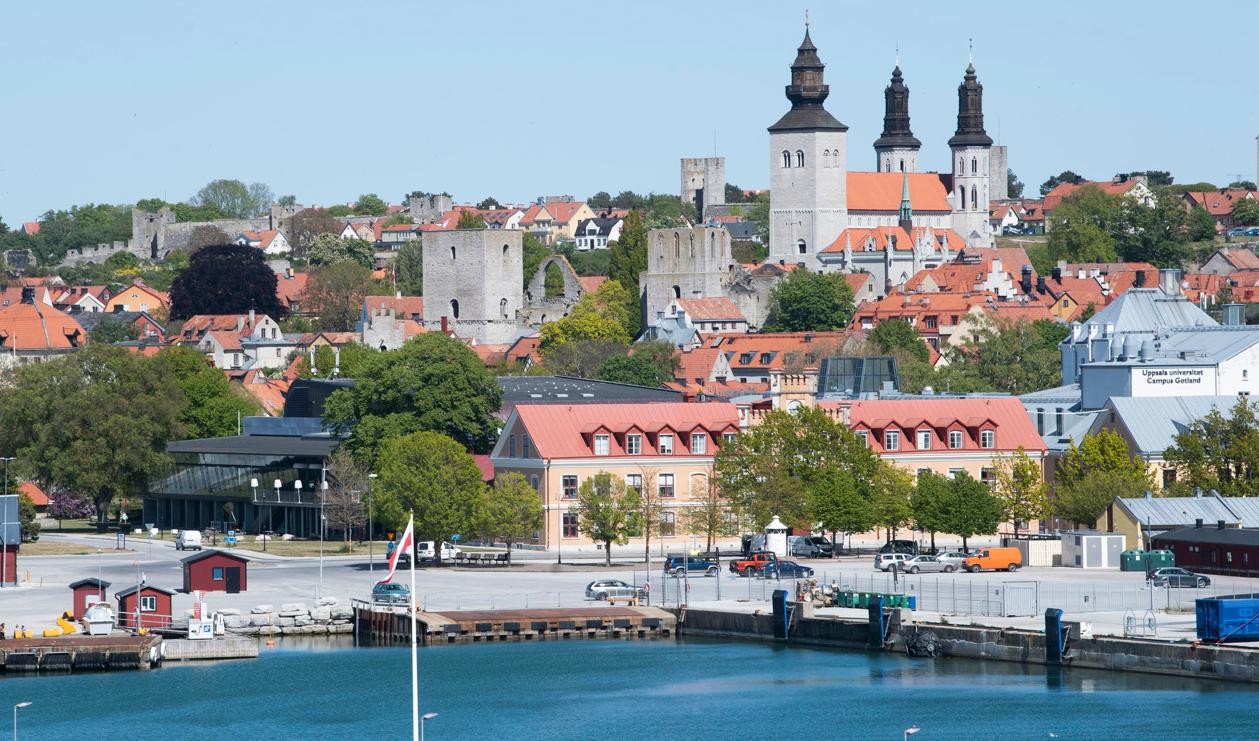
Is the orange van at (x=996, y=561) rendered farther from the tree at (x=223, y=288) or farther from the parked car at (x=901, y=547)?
the tree at (x=223, y=288)

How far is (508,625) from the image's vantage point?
2454 inches

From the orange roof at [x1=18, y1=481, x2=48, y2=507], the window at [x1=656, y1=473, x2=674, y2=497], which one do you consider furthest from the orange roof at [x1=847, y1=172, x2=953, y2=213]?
the window at [x1=656, y1=473, x2=674, y2=497]

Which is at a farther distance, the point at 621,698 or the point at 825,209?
the point at 825,209

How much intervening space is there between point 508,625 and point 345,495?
21969 mm

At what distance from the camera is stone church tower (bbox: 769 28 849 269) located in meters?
182

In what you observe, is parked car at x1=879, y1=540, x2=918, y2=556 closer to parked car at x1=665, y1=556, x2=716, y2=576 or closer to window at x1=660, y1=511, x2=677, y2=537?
parked car at x1=665, y1=556, x2=716, y2=576

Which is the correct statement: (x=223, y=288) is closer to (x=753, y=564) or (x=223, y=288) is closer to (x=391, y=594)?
(x=753, y=564)

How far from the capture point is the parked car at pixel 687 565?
72062mm

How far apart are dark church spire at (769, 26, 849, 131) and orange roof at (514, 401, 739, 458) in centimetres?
9720

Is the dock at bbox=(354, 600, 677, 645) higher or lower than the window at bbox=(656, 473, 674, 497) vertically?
lower

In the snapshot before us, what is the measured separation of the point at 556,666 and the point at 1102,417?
98.1ft

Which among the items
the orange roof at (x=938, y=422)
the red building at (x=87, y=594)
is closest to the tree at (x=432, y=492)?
the red building at (x=87, y=594)

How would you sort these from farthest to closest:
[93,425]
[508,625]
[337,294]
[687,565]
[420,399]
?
[337,294], [93,425], [420,399], [687,565], [508,625]

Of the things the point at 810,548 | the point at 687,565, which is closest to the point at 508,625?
the point at 687,565
